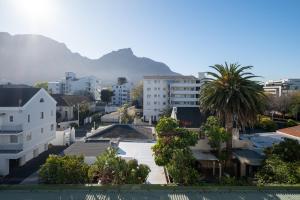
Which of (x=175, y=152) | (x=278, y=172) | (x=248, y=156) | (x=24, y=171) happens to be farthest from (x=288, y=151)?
(x=24, y=171)

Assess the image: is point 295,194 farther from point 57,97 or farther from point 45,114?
point 57,97

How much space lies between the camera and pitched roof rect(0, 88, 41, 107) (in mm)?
34531

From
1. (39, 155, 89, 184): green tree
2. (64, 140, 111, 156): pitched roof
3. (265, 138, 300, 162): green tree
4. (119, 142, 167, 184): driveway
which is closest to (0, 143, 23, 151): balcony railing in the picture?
(64, 140, 111, 156): pitched roof

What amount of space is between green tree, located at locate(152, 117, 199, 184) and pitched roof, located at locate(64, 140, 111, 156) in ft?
26.2

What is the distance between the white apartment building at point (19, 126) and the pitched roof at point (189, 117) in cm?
1873

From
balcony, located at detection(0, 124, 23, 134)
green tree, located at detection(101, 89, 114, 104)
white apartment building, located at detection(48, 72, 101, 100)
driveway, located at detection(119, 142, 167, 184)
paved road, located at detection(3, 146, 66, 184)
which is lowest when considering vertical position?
paved road, located at detection(3, 146, 66, 184)

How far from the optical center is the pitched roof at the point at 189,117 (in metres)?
36.2

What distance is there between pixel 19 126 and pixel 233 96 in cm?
A: 2450

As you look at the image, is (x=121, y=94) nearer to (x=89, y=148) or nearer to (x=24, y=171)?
(x=89, y=148)

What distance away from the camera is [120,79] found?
135 metres

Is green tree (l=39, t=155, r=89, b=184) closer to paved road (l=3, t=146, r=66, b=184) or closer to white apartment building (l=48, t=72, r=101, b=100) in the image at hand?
paved road (l=3, t=146, r=66, b=184)

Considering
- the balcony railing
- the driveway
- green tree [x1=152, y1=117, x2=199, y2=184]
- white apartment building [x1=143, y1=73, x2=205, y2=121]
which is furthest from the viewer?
white apartment building [x1=143, y1=73, x2=205, y2=121]

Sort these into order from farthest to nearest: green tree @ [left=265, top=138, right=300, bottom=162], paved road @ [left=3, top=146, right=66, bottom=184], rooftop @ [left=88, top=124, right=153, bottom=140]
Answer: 1. rooftop @ [left=88, top=124, right=153, bottom=140]
2. paved road @ [left=3, top=146, right=66, bottom=184]
3. green tree @ [left=265, top=138, right=300, bottom=162]

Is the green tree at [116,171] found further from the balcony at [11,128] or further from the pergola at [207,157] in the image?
the balcony at [11,128]
